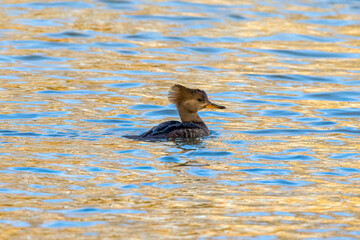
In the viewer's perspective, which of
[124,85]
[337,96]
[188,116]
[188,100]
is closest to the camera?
[188,100]

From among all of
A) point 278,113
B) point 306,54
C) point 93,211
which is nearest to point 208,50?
point 306,54

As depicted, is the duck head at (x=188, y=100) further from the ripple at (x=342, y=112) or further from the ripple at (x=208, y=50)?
the ripple at (x=208, y=50)

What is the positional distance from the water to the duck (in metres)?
0.19

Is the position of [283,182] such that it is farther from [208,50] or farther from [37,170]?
[208,50]

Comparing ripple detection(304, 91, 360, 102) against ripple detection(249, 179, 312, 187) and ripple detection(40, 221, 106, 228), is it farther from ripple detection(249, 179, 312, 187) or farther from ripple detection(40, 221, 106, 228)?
ripple detection(40, 221, 106, 228)

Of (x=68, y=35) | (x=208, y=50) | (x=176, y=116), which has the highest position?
(x=68, y=35)

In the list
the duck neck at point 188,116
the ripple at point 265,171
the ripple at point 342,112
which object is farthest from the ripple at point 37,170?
the ripple at point 342,112

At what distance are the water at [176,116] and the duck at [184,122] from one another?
7.5 inches

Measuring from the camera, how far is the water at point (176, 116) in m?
5.87

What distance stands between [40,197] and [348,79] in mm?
7694

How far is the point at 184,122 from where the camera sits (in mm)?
9016

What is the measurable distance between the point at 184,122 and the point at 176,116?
155cm

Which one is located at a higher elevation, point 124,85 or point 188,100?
point 188,100

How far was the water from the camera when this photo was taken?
5.87 meters
